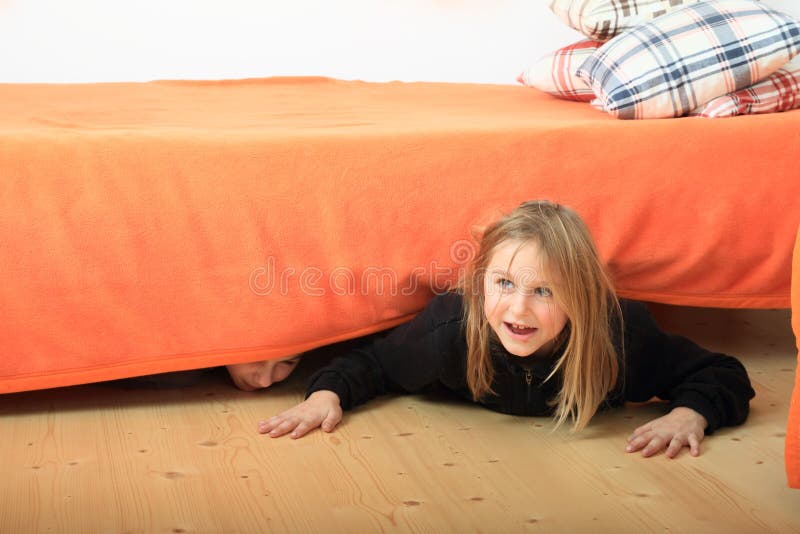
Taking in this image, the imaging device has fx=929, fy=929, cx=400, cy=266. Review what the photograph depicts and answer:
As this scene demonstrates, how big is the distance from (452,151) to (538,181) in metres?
0.15

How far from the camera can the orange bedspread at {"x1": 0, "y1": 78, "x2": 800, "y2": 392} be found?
4.34 feet

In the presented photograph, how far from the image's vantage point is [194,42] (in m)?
2.69

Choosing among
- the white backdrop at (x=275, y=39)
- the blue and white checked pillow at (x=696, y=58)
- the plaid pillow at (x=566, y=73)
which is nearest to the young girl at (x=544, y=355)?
the blue and white checked pillow at (x=696, y=58)

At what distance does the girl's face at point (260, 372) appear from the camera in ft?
4.82

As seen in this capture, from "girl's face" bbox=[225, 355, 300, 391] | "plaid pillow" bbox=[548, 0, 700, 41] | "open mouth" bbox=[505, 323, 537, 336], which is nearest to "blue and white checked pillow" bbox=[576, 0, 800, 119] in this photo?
"plaid pillow" bbox=[548, 0, 700, 41]

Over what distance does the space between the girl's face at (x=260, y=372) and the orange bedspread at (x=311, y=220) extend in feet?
0.24

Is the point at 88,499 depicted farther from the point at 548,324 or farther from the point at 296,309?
the point at 548,324

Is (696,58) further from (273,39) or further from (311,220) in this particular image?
(273,39)

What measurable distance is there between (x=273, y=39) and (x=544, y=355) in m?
1.69

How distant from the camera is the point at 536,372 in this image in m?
1.35

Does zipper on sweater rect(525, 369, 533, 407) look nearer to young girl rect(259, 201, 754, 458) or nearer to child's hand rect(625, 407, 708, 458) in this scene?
young girl rect(259, 201, 754, 458)

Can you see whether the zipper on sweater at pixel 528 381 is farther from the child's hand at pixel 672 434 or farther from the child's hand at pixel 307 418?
the child's hand at pixel 307 418

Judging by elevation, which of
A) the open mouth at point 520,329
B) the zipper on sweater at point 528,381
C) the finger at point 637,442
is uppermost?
the open mouth at point 520,329

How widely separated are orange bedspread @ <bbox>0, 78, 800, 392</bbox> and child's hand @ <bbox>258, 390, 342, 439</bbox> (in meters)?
0.09
